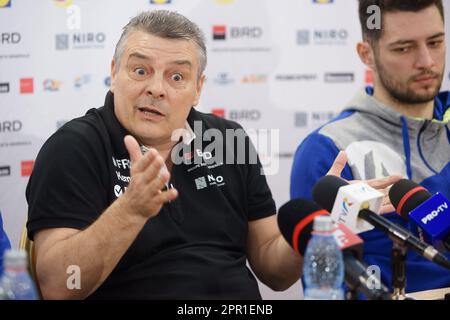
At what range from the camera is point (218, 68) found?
11.7 feet

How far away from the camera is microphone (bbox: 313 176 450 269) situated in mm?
1365

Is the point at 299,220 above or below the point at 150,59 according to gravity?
below

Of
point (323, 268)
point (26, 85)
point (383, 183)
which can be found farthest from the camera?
point (26, 85)

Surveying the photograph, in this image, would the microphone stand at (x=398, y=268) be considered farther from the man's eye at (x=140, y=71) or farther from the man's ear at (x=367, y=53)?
the man's ear at (x=367, y=53)

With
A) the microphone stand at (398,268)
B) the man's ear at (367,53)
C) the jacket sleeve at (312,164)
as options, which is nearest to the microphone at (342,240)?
the microphone stand at (398,268)

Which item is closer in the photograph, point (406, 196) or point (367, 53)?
point (406, 196)

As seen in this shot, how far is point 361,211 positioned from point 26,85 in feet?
8.01

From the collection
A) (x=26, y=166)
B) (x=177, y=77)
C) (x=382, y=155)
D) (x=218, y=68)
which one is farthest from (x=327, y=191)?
(x=26, y=166)

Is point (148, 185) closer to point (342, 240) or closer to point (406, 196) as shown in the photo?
point (342, 240)

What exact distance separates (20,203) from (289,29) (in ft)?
5.77

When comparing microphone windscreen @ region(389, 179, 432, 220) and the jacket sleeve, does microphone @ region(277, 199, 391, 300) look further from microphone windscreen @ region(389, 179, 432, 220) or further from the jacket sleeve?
the jacket sleeve

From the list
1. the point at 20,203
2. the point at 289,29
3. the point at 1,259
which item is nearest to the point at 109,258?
the point at 1,259

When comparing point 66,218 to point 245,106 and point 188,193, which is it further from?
point 245,106

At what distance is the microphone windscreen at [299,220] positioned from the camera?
145 centimetres
